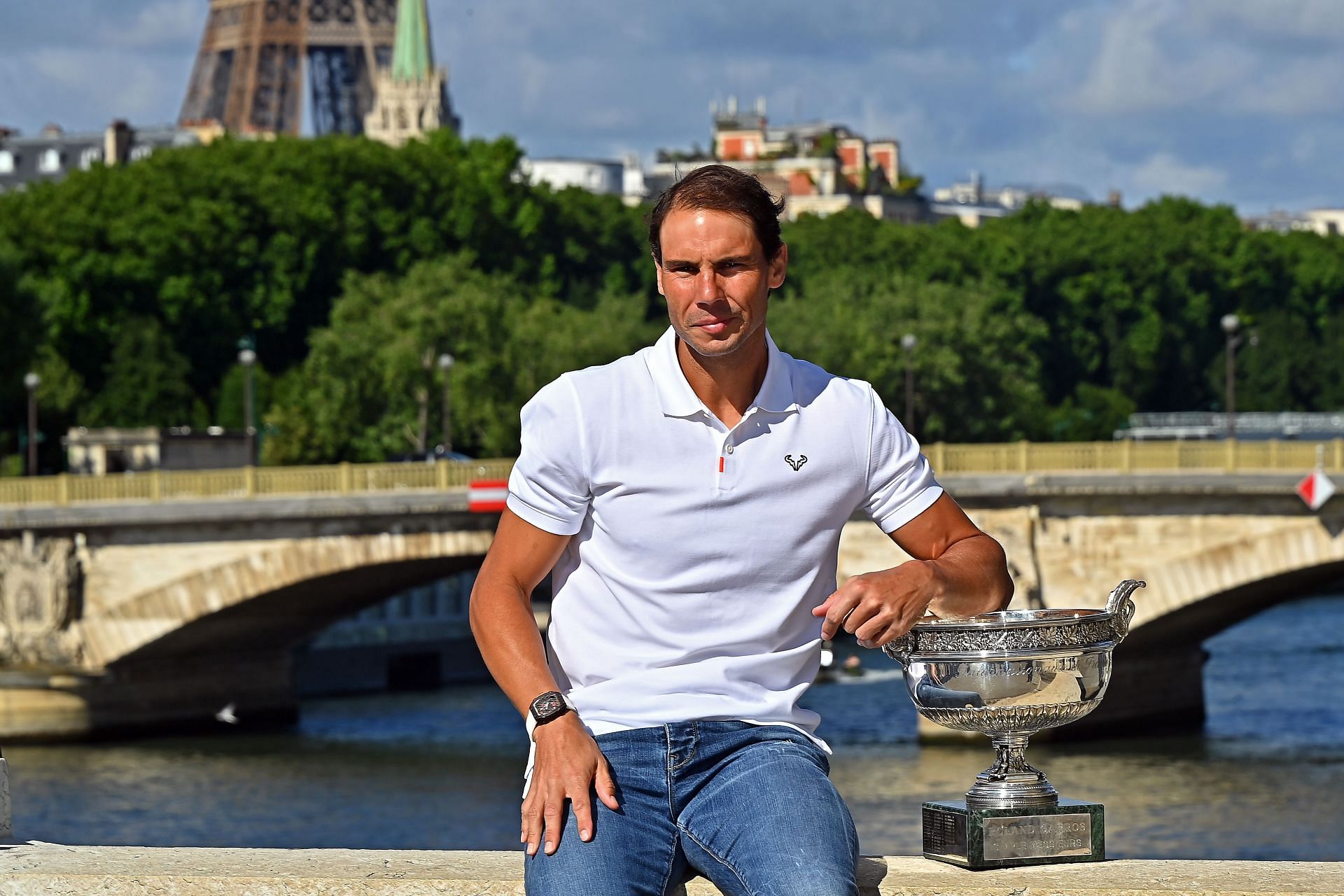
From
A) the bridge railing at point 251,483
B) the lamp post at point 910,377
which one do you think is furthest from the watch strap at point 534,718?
the lamp post at point 910,377

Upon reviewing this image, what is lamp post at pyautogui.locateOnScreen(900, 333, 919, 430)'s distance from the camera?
4578 centimetres

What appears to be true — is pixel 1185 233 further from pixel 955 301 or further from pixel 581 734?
pixel 581 734

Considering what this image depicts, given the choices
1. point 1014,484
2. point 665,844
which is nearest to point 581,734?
point 665,844

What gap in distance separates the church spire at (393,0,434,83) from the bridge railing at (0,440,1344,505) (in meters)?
101

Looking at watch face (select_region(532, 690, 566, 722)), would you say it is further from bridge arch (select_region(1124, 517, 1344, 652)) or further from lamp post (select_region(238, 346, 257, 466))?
lamp post (select_region(238, 346, 257, 466))

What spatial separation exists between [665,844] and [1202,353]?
88.2m

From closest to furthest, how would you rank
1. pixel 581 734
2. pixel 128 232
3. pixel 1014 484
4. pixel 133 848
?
pixel 581 734 → pixel 133 848 → pixel 1014 484 → pixel 128 232

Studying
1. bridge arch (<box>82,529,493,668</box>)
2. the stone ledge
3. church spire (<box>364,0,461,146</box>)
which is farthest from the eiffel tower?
the stone ledge

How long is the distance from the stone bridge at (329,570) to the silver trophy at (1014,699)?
2545 cm

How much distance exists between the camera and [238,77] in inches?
5143

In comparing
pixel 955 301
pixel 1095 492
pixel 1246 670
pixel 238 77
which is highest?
pixel 238 77

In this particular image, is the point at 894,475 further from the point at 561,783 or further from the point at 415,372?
the point at 415,372

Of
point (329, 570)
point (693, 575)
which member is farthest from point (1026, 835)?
point (329, 570)

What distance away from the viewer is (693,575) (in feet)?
15.3
